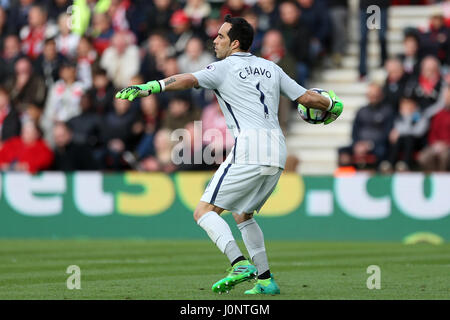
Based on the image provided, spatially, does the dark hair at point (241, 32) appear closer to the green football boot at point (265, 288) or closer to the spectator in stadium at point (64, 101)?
the green football boot at point (265, 288)

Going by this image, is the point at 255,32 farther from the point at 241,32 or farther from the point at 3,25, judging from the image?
the point at 241,32

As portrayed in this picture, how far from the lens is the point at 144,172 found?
18109 mm

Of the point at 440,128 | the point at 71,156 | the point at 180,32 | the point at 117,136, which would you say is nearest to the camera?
the point at 440,128

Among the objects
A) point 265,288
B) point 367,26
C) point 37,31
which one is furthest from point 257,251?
point 37,31

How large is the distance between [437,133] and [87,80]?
7250 mm

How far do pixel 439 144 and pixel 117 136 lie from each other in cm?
589

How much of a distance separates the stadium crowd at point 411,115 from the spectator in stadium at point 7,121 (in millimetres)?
6332

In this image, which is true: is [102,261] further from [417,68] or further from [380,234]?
[417,68]

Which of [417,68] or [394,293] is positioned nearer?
[394,293]

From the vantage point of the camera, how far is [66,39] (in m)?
22.0

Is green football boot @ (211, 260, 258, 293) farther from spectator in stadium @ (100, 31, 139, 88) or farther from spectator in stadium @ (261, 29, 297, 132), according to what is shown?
spectator in stadium @ (100, 31, 139, 88)

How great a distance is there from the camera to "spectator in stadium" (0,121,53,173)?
18.9 m

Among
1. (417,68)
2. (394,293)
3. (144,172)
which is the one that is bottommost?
(394,293)
